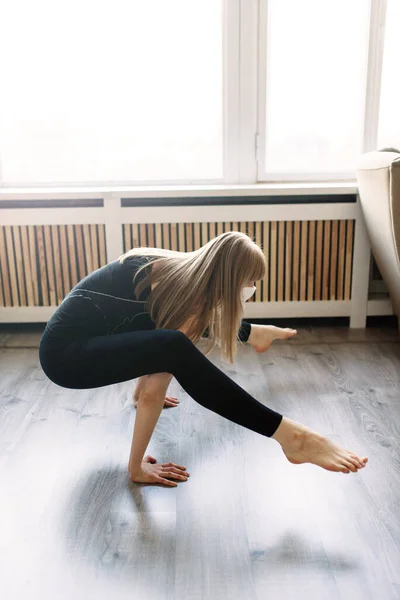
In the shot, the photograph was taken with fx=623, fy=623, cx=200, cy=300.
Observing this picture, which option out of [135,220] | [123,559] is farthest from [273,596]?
[135,220]

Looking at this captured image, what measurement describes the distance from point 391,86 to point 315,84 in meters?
0.37

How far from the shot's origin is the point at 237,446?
75.9 inches

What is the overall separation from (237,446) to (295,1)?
217 cm

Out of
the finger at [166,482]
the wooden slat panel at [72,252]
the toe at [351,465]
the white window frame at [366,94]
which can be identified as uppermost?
the white window frame at [366,94]

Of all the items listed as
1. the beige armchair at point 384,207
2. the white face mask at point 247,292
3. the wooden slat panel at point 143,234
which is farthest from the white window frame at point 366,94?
the white face mask at point 247,292

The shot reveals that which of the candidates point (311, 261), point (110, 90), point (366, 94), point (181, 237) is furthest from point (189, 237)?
point (366, 94)

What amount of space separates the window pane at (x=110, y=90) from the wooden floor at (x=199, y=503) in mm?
1211

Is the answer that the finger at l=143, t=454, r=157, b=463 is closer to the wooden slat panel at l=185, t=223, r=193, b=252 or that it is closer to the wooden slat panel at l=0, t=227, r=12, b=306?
the wooden slat panel at l=185, t=223, r=193, b=252

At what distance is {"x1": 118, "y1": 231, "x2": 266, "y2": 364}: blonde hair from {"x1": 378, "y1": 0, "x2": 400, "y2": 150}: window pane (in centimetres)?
173

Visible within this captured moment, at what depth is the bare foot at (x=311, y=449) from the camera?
157 centimetres

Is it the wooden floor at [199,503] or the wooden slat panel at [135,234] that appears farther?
the wooden slat panel at [135,234]

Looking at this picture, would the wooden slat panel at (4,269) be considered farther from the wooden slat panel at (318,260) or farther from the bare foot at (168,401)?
the wooden slat panel at (318,260)

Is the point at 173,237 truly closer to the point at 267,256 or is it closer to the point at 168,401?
the point at 267,256

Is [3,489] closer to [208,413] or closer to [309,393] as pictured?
[208,413]
